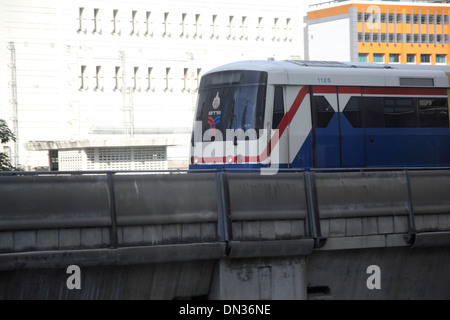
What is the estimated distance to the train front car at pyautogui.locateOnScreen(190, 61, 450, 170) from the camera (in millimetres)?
19703

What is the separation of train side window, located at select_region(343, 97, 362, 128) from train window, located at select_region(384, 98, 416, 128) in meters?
0.93

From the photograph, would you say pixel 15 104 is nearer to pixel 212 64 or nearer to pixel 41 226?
pixel 212 64

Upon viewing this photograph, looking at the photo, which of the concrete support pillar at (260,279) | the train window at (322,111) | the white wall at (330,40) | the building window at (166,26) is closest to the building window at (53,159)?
the building window at (166,26)

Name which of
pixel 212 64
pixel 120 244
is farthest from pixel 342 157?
pixel 212 64

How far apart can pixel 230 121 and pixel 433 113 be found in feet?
19.6

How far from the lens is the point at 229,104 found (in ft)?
66.9

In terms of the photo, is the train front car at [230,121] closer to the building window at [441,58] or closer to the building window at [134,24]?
the building window at [134,24]

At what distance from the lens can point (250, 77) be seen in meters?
20.0

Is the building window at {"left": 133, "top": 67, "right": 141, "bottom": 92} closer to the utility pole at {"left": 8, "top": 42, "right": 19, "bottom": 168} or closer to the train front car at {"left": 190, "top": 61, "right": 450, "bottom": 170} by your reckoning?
the utility pole at {"left": 8, "top": 42, "right": 19, "bottom": 168}

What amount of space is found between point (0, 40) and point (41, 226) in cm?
5581

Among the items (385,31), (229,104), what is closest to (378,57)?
(385,31)

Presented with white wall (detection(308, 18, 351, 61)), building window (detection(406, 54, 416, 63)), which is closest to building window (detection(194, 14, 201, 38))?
white wall (detection(308, 18, 351, 61))

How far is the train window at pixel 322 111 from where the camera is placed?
66.6ft

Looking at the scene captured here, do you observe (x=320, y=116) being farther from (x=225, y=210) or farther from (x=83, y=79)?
(x=83, y=79)
